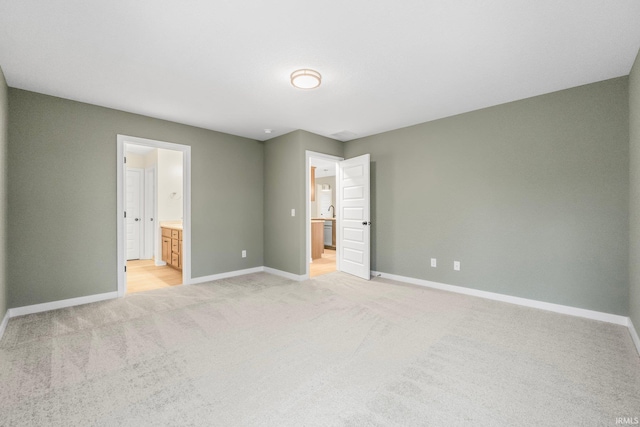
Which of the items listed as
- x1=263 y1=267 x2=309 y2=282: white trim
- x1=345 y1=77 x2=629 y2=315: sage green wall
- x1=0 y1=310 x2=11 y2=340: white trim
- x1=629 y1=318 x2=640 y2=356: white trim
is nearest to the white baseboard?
x1=263 y1=267 x2=309 y2=282: white trim

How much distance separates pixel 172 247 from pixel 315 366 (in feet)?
14.3

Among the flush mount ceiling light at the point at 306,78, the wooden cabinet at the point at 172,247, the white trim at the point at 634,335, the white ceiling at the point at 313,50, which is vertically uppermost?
the white ceiling at the point at 313,50

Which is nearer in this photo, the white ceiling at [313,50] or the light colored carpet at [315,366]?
the light colored carpet at [315,366]

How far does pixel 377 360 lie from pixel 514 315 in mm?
1875

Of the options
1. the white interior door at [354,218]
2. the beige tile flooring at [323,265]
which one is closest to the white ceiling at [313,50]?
the white interior door at [354,218]

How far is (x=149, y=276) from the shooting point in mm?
4965

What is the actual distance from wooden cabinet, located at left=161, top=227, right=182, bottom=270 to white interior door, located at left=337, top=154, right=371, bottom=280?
2.88 m

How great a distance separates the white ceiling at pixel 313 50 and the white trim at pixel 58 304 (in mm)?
2357

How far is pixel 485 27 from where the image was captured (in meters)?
2.05

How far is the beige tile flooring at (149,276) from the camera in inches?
170

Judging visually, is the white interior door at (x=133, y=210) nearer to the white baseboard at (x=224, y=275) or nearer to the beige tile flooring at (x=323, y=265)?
the white baseboard at (x=224, y=275)

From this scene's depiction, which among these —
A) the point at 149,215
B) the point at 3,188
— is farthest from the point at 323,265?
the point at 3,188

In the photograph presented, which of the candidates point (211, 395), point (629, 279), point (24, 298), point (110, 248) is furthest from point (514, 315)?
point (24, 298)

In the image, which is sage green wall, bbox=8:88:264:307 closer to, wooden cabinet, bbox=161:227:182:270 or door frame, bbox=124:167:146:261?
wooden cabinet, bbox=161:227:182:270
